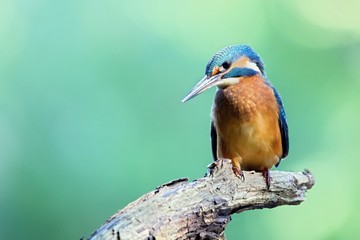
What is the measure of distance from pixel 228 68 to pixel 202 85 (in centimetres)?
9

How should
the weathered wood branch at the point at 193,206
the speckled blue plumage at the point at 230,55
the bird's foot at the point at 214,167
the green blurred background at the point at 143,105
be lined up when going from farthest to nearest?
the green blurred background at the point at 143,105, the speckled blue plumage at the point at 230,55, the bird's foot at the point at 214,167, the weathered wood branch at the point at 193,206

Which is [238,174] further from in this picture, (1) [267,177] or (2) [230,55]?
(2) [230,55]

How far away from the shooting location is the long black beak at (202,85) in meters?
1.32

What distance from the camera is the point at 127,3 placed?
6.95ft

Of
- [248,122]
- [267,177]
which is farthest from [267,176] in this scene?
A: [248,122]

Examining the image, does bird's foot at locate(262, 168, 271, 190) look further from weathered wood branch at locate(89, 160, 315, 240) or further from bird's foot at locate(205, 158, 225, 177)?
bird's foot at locate(205, 158, 225, 177)

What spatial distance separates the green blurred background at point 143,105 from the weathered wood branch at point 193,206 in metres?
0.69

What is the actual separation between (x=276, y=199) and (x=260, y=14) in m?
0.88

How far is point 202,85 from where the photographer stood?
1.33 metres

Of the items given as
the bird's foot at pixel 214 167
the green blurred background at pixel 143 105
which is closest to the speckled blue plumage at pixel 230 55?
the bird's foot at pixel 214 167

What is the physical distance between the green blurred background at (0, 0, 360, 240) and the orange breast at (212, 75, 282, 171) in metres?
0.55

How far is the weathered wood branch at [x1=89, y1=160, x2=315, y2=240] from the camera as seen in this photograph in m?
1.07

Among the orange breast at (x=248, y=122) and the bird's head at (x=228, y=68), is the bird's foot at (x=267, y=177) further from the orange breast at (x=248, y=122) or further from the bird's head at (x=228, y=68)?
the bird's head at (x=228, y=68)

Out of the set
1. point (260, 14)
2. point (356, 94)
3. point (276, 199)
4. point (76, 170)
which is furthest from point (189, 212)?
point (356, 94)
